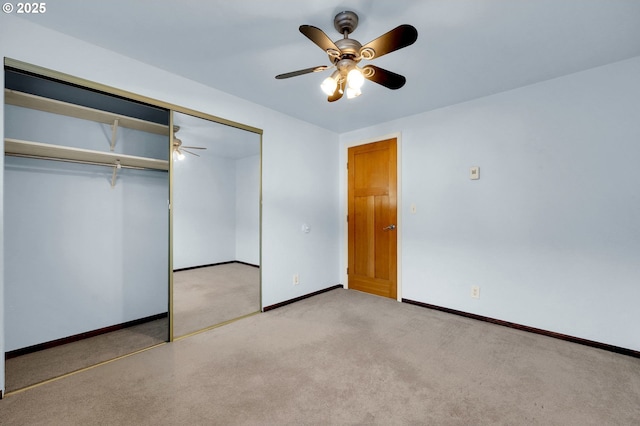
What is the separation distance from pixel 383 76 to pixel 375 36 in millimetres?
351

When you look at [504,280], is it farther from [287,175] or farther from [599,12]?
[287,175]

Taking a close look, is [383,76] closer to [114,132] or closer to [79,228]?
[114,132]

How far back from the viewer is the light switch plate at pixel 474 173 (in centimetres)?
303

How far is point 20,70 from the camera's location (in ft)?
5.88

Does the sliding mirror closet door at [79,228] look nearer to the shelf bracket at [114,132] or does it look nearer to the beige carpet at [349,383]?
the shelf bracket at [114,132]

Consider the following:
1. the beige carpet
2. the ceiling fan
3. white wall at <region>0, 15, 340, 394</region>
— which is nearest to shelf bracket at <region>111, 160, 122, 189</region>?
white wall at <region>0, 15, 340, 394</region>

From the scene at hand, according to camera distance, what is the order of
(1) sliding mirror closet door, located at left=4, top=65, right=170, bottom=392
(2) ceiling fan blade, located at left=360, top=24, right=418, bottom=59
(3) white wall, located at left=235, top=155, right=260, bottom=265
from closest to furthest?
(2) ceiling fan blade, located at left=360, top=24, right=418, bottom=59, (1) sliding mirror closet door, located at left=4, top=65, right=170, bottom=392, (3) white wall, located at left=235, top=155, right=260, bottom=265

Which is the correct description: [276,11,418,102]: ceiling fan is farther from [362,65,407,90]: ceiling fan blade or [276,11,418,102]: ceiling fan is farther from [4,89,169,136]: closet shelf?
[4,89,169,136]: closet shelf

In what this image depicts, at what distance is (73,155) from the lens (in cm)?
233

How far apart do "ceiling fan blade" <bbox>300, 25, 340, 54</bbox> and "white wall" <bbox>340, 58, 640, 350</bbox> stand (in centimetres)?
212

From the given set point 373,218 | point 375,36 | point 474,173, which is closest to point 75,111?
point 375,36

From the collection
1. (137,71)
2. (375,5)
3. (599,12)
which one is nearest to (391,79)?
(375,5)

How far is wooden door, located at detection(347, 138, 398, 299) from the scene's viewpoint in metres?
3.71

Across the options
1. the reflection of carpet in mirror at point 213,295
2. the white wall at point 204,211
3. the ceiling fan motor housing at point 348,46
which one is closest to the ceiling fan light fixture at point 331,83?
the ceiling fan motor housing at point 348,46
